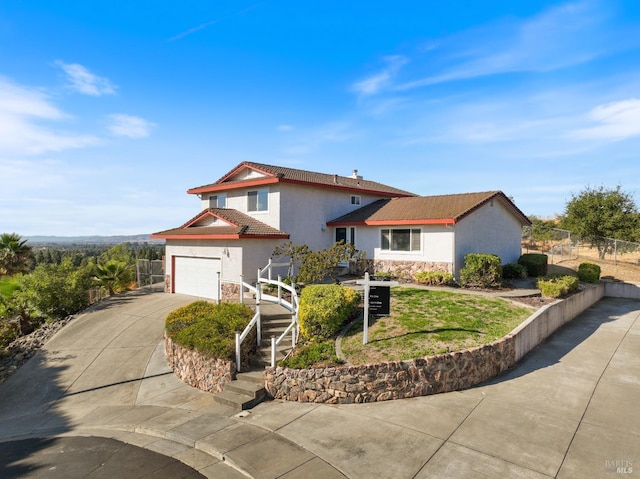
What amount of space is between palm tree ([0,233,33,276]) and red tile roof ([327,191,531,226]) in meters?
19.5

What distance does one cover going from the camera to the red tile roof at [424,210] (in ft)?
58.7

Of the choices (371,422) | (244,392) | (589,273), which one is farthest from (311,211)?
(589,273)

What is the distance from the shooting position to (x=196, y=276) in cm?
1980

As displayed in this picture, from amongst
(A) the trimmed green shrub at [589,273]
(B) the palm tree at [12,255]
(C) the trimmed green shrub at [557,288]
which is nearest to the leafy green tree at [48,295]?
(B) the palm tree at [12,255]

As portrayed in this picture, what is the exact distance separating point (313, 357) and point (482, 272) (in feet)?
34.5

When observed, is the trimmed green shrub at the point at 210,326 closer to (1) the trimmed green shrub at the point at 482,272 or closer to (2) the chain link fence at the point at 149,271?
(1) the trimmed green shrub at the point at 482,272

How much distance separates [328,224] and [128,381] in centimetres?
1328

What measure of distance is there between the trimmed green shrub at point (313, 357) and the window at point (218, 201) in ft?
48.4

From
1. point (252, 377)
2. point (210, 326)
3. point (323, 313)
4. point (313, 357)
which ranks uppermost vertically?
point (323, 313)

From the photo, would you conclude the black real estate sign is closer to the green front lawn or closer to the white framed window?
the green front lawn

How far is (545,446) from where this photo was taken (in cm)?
632

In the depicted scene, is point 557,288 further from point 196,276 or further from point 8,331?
point 8,331

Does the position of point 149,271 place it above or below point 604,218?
below

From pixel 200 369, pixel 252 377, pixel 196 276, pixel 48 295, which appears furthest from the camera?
pixel 196 276
